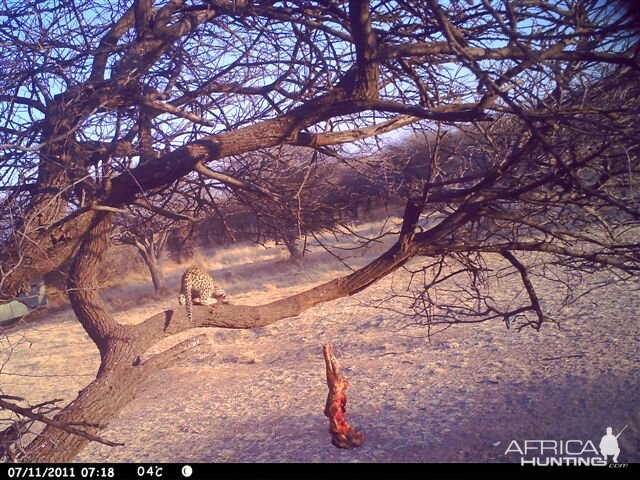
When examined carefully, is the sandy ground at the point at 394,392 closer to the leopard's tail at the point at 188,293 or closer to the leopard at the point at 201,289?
the leopard's tail at the point at 188,293

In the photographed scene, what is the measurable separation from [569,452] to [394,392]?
3817 millimetres

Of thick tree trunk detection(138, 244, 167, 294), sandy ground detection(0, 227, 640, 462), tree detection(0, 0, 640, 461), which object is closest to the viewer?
tree detection(0, 0, 640, 461)

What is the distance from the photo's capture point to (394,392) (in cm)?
841

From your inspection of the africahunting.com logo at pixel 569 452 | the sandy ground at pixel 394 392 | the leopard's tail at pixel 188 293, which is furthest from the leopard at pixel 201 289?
the africahunting.com logo at pixel 569 452

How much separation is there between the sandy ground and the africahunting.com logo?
15cm

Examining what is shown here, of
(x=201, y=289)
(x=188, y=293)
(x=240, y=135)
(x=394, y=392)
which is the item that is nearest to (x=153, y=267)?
(x=394, y=392)

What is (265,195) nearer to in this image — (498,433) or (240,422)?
(498,433)

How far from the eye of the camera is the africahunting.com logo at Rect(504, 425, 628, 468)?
173 inches

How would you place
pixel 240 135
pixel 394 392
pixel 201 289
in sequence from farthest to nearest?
pixel 394 392
pixel 201 289
pixel 240 135

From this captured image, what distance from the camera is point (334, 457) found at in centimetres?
614

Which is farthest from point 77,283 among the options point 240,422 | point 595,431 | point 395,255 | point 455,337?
point 455,337

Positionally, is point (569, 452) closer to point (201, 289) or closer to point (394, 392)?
→ point (394, 392)

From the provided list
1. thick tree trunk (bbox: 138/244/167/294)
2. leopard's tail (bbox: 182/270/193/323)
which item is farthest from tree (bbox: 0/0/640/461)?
thick tree trunk (bbox: 138/244/167/294)

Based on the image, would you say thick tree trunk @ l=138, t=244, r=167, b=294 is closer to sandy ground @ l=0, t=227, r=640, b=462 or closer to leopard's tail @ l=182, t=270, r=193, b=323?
sandy ground @ l=0, t=227, r=640, b=462
